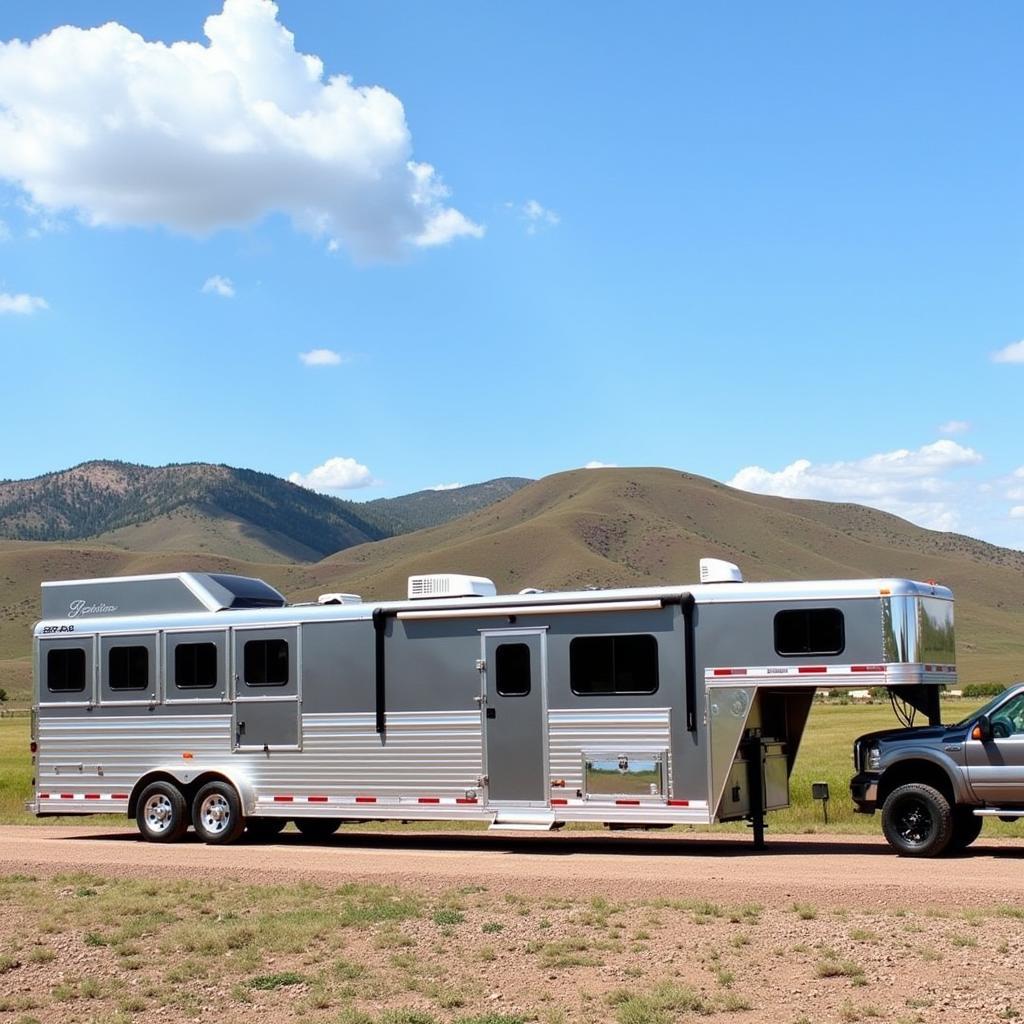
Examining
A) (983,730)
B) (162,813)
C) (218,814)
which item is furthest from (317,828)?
(983,730)

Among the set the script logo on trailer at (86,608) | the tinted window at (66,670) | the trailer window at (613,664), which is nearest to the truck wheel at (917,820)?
the trailer window at (613,664)

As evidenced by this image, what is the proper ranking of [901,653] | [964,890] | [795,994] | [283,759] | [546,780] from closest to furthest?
[795,994]
[964,890]
[901,653]
[546,780]
[283,759]

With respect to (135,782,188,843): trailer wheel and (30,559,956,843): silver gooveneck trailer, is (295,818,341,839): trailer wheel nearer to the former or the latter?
(30,559,956,843): silver gooveneck trailer

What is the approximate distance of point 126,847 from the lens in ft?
62.3

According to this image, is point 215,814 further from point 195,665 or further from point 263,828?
point 195,665

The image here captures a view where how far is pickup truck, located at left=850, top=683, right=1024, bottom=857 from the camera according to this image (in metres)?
15.6

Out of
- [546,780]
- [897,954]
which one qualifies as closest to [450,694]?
[546,780]

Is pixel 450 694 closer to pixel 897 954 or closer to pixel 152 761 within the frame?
pixel 152 761

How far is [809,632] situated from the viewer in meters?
16.2

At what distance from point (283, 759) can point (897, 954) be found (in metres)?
10.1

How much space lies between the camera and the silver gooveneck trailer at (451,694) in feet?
53.9

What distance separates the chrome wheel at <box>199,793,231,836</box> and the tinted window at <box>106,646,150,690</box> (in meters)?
1.75

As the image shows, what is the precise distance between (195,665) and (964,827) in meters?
9.58

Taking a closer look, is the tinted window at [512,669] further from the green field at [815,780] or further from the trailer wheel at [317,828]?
the green field at [815,780]
